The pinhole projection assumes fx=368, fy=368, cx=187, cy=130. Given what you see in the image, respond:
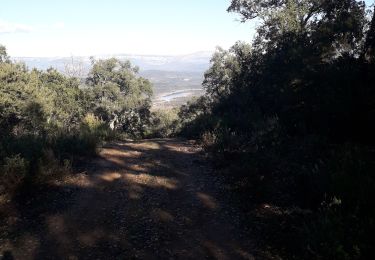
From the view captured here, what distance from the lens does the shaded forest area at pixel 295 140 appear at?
20.0 ft

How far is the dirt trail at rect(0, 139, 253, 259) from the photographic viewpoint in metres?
6.40

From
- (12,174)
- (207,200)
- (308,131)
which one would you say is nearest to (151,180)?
(207,200)

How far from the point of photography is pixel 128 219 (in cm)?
766

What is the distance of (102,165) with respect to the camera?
11.8 meters

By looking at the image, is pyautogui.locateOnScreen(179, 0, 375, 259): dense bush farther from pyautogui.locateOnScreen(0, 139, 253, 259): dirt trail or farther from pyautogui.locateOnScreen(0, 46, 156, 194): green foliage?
pyautogui.locateOnScreen(0, 46, 156, 194): green foliage

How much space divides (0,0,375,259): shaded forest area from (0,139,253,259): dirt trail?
0.57 meters

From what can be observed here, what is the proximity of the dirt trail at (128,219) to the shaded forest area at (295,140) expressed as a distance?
1.86 ft

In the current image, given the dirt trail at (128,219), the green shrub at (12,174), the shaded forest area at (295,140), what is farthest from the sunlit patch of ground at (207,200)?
the green shrub at (12,174)

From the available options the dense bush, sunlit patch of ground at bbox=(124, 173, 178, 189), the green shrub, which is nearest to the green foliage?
the green shrub

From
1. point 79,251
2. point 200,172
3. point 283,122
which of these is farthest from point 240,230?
point 283,122

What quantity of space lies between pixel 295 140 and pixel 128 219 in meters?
6.05

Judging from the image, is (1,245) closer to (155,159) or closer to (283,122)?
(155,159)

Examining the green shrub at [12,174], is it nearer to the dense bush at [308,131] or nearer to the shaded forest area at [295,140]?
the shaded forest area at [295,140]

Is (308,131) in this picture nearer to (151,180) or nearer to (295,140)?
(295,140)
